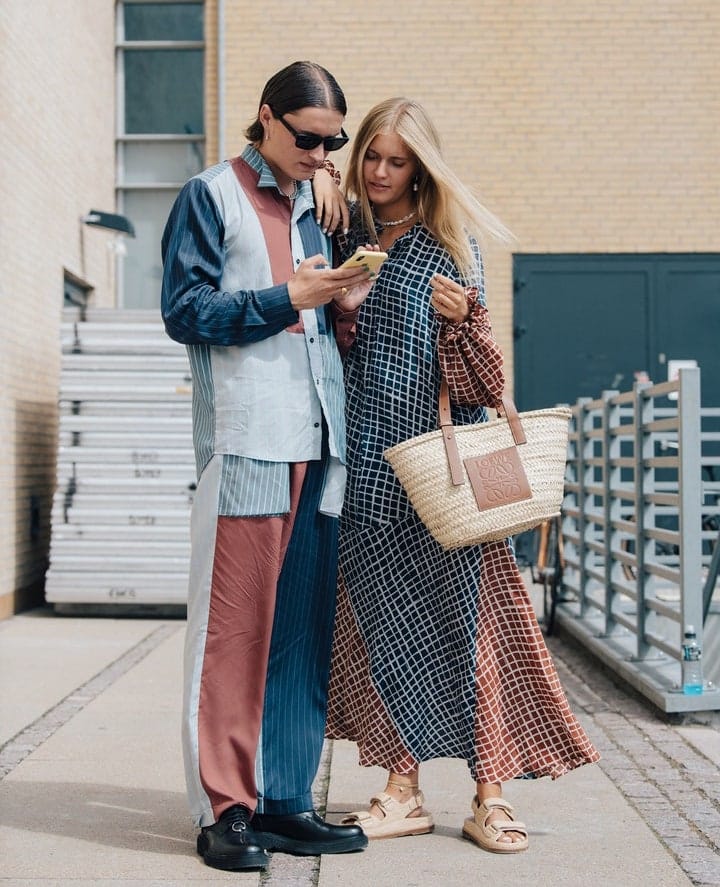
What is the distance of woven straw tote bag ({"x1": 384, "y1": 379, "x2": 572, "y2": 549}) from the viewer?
129 inches

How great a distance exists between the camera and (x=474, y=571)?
347cm

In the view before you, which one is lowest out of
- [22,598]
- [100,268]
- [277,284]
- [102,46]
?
[22,598]

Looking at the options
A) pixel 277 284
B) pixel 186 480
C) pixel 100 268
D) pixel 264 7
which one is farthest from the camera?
pixel 264 7

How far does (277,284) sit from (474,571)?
93 centimetres

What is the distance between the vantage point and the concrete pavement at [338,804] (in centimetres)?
317

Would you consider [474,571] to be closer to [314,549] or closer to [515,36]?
[314,549]

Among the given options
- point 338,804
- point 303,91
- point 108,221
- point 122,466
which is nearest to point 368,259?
point 303,91

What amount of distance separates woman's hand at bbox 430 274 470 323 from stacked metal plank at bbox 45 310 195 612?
5628mm

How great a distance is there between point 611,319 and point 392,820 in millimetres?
9498

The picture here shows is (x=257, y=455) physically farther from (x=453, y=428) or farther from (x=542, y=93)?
(x=542, y=93)

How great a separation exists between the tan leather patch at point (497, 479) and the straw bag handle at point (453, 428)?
3cm

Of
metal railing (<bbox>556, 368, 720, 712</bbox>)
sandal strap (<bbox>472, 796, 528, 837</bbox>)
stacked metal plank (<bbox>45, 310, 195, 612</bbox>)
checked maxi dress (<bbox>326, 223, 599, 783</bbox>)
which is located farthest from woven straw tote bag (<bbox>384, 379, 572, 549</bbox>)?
stacked metal plank (<bbox>45, 310, 195, 612</bbox>)

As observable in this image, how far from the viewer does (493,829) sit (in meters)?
3.39

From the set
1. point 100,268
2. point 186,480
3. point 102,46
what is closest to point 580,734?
point 186,480
